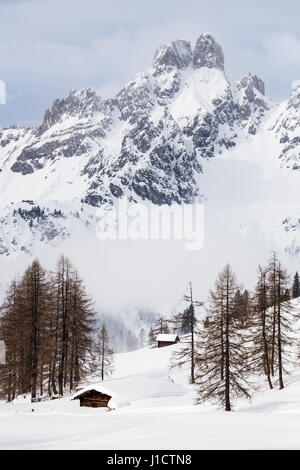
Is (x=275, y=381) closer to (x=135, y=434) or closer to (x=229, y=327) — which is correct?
→ (x=229, y=327)

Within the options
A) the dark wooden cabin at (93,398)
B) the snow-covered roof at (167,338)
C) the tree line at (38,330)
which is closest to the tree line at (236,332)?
the dark wooden cabin at (93,398)

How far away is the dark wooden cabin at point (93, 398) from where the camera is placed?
34.9m

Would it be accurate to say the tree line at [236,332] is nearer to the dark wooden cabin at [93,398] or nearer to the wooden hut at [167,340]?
the dark wooden cabin at [93,398]

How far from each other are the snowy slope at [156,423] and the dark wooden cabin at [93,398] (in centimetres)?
49

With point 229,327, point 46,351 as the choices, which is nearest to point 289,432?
point 229,327

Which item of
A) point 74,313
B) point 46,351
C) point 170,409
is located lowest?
point 170,409

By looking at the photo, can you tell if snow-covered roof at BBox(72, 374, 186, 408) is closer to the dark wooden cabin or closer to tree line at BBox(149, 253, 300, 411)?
the dark wooden cabin

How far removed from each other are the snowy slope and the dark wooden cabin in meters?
0.49

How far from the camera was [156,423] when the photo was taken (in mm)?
17734

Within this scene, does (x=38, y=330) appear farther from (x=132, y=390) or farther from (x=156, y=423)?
(x=156, y=423)

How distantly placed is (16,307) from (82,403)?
28.3 feet

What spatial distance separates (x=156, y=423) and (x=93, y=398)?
63.0 ft
